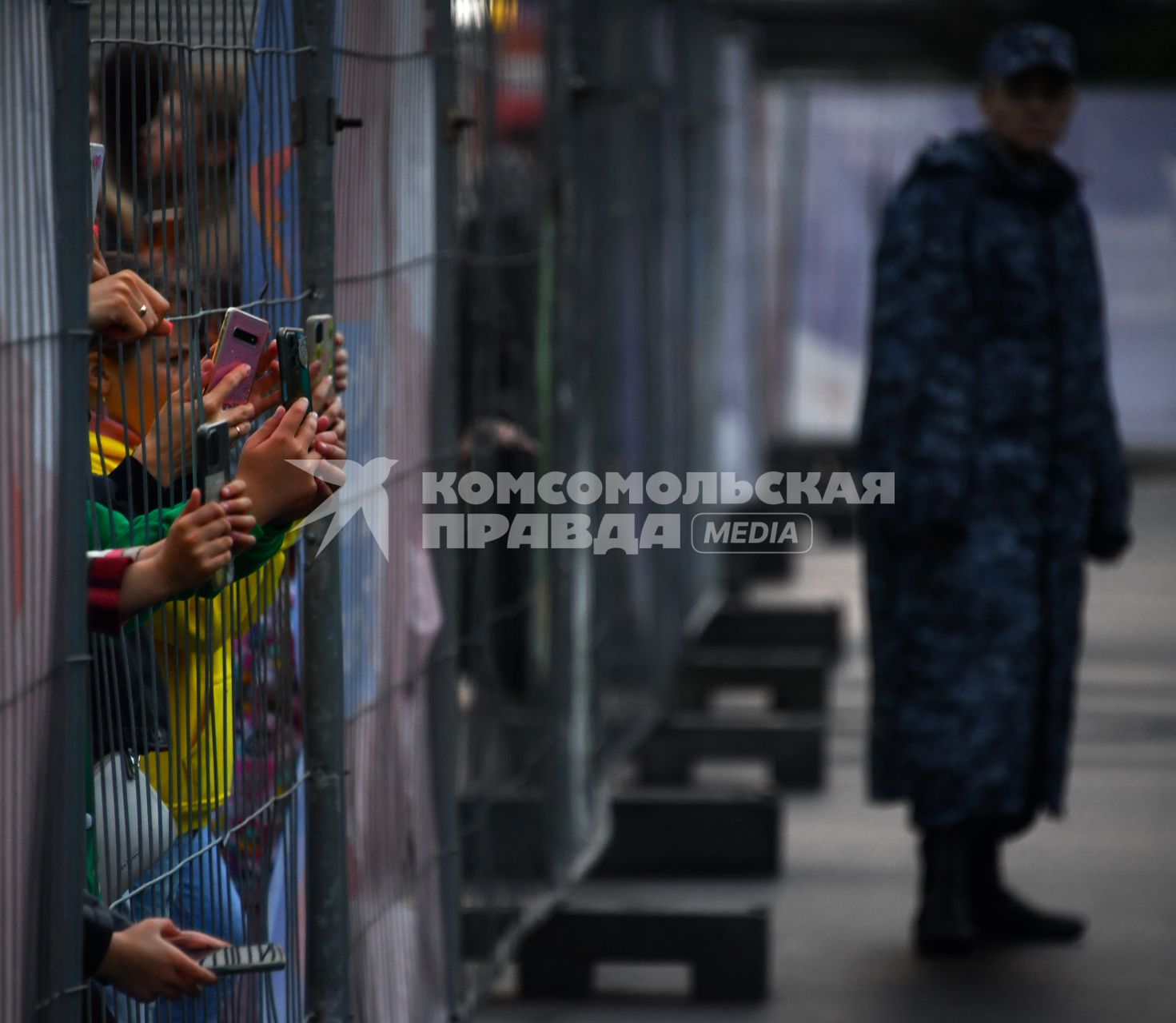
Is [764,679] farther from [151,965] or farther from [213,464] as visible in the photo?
[151,965]

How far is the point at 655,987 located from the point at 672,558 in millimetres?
3072

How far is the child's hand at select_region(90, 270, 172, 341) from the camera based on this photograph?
2.31 metres

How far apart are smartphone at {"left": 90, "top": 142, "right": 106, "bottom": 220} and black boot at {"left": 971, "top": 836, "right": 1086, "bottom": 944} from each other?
346 centimetres

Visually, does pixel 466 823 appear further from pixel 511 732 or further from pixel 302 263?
pixel 302 263

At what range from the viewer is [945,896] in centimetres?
519

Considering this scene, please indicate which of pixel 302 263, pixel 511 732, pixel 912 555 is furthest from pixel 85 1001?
pixel 912 555

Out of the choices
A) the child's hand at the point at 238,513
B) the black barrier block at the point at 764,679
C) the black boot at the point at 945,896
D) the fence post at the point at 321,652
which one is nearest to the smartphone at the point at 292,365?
the child's hand at the point at 238,513

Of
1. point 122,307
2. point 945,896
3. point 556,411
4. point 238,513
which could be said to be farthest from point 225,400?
point 945,896

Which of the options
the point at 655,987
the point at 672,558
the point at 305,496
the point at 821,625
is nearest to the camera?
the point at 305,496

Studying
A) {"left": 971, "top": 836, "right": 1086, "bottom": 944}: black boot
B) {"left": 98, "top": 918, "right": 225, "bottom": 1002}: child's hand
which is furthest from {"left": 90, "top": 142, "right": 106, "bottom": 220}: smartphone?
{"left": 971, "top": 836, "right": 1086, "bottom": 944}: black boot

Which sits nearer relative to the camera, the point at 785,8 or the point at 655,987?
the point at 655,987

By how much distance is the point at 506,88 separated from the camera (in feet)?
17.0

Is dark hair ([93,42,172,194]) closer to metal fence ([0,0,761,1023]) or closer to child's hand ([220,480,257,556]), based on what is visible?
metal fence ([0,0,761,1023])

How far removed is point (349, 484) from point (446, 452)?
0.60m
